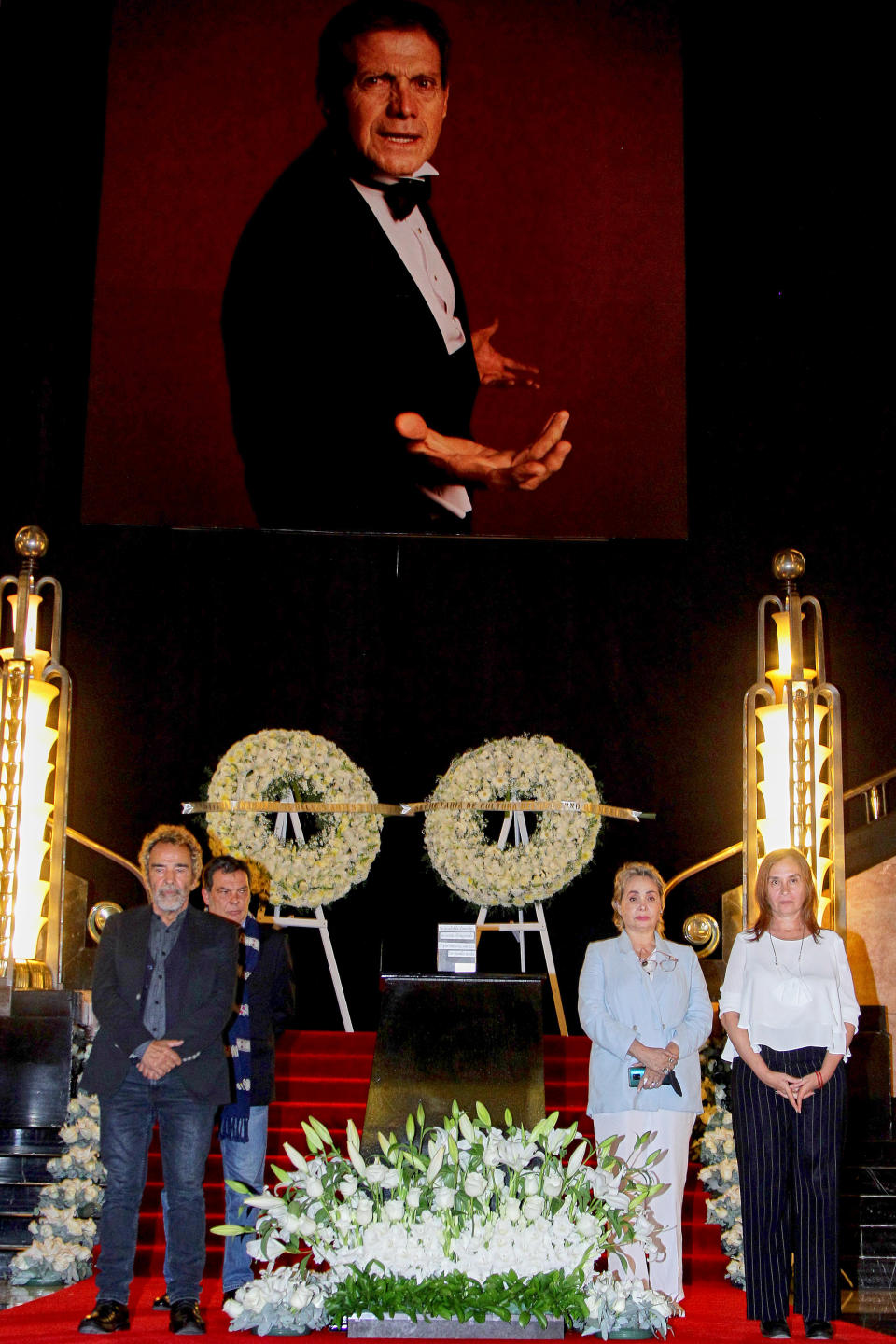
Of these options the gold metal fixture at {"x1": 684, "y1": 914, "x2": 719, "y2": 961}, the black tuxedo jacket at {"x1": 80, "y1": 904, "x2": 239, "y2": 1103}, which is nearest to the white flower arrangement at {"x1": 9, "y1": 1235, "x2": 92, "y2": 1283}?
the black tuxedo jacket at {"x1": 80, "y1": 904, "x2": 239, "y2": 1103}

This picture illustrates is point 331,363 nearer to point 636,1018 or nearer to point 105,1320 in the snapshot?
point 636,1018

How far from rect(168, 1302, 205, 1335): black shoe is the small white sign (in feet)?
4.10

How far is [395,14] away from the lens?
29.9 feet

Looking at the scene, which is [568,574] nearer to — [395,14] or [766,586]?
[766,586]

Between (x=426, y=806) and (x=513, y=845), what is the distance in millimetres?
563

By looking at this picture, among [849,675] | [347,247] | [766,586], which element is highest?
[347,247]

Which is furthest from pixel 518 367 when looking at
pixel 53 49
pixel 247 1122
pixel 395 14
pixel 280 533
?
pixel 247 1122

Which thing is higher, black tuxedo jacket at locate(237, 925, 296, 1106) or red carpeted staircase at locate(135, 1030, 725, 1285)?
black tuxedo jacket at locate(237, 925, 296, 1106)

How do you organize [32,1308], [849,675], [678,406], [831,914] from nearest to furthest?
[32,1308] < [831,914] < [849,675] < [678,406]

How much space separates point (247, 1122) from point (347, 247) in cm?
612

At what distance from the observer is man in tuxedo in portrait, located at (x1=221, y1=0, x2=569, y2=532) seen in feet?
28.8

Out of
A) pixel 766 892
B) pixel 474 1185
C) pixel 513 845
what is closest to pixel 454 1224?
pixel 474 1185

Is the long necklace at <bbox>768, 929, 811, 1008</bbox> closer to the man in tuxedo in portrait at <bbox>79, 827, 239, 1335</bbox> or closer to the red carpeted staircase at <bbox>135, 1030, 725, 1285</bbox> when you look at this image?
the man in tuxedo in portrait at <bbox>79, 827, 239, 1335</bbox>

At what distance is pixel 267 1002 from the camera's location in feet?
15.4
